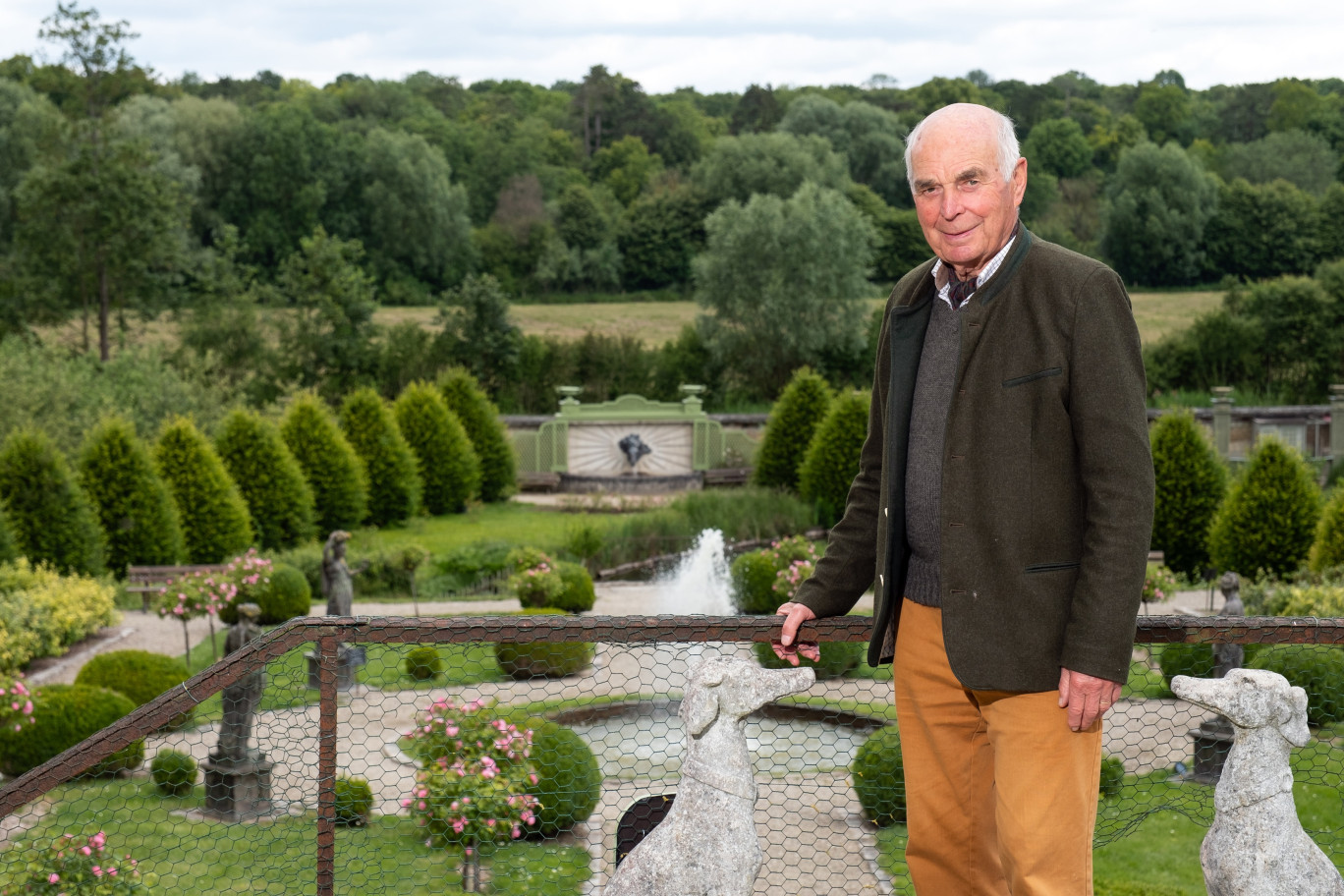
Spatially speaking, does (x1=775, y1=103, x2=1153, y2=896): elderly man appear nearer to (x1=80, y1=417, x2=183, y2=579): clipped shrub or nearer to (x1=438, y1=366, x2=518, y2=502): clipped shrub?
(x1=80, y1=417, x2=183, y2=579): clipped shrub

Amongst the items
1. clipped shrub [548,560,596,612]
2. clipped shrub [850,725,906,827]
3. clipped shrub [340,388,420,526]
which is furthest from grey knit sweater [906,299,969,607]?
clipped shrub [340,388,420,526]

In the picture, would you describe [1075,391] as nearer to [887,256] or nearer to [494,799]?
[494,799]

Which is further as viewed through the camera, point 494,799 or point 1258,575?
point 1258,575

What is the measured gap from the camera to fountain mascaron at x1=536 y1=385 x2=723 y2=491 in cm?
2516

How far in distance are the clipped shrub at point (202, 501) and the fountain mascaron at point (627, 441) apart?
29.8 ft

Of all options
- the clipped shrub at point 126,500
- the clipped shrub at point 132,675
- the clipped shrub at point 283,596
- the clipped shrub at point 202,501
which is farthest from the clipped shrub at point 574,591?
the clipped shrub at point 126,500

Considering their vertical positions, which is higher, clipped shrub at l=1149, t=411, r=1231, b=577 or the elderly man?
the elderly man

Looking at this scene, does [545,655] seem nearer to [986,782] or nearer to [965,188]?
[986,782]

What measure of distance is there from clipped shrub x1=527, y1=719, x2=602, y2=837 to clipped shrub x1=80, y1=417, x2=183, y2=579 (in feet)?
32.8

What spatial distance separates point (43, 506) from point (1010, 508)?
1377 cm

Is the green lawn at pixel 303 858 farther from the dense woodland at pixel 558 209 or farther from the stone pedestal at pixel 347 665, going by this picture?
the dense woodland at pixel 558 209

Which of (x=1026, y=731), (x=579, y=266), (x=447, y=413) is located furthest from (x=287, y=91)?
(x=1026, y=731)

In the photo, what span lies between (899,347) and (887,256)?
43.2m

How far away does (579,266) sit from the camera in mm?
46000
